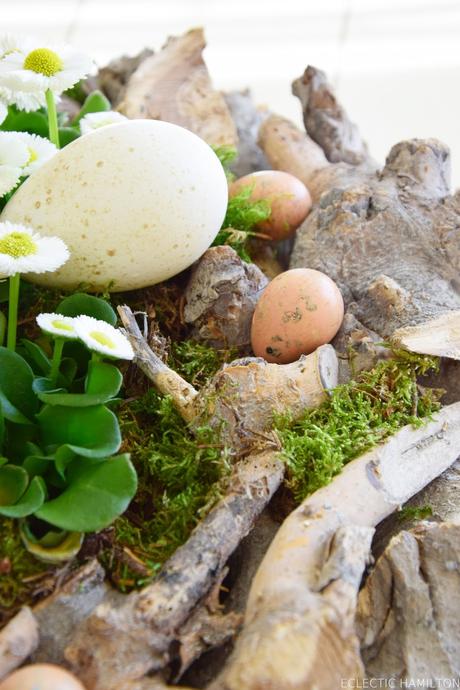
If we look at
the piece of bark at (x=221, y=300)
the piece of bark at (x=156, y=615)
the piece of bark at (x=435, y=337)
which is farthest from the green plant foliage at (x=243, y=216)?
the piece of bark at (x=156, y=615)

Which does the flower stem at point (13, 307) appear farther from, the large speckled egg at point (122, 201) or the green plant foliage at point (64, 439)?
the large speckled egg at point (122, 201)

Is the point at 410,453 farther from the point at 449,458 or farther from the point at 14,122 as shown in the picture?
the point at 14,122

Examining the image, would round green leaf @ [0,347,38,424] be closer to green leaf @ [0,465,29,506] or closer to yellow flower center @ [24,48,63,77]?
green leaf @ [0,465,29,506]

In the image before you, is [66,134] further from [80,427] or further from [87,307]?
[80,427]

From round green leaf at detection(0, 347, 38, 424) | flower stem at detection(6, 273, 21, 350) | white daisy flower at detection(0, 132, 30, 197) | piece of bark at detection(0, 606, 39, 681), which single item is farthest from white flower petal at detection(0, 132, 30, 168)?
piece of bark at detection(0, 606, 39, 681)

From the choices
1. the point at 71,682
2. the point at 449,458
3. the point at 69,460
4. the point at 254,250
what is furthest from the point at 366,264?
the point at 71,682

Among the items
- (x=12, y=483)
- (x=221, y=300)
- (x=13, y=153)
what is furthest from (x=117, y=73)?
(x=12, y=483)
